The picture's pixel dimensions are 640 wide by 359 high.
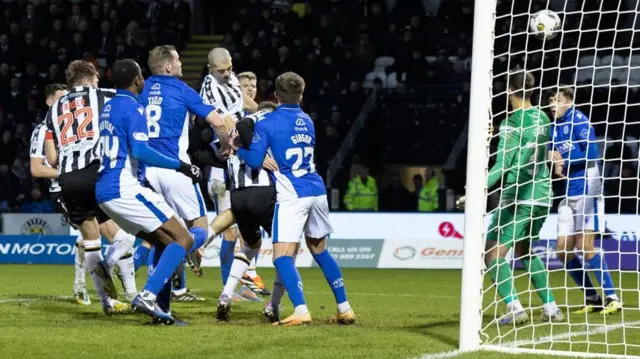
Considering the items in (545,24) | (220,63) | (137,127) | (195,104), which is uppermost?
(545,24)

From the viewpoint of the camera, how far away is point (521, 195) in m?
9.19

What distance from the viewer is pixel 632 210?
1764cm

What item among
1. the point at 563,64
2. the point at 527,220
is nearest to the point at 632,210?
the point at 563,64

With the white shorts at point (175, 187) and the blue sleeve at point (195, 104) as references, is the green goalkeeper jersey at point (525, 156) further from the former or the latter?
the white shorts at point (175, 187)

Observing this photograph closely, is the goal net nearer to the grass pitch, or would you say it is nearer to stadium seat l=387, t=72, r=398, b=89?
the grass pitch

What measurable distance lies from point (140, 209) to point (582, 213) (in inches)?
172

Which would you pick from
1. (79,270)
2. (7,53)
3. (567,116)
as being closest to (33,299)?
(79,270)

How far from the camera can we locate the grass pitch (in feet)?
22.6

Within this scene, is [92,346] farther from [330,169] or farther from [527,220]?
[330,169]

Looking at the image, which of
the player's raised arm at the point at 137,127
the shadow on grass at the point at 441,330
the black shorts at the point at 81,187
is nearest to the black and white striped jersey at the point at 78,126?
the black shorts at the point at 81,187

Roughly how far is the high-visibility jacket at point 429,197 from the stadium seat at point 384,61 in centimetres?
370

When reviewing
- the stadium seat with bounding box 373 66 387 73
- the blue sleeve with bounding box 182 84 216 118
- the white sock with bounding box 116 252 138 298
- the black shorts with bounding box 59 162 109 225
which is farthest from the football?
the stadium seat with bounding box 373 66 387 73

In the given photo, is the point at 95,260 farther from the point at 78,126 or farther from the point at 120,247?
the point at 78,126

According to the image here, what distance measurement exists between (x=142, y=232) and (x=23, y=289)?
4273 millimetres
